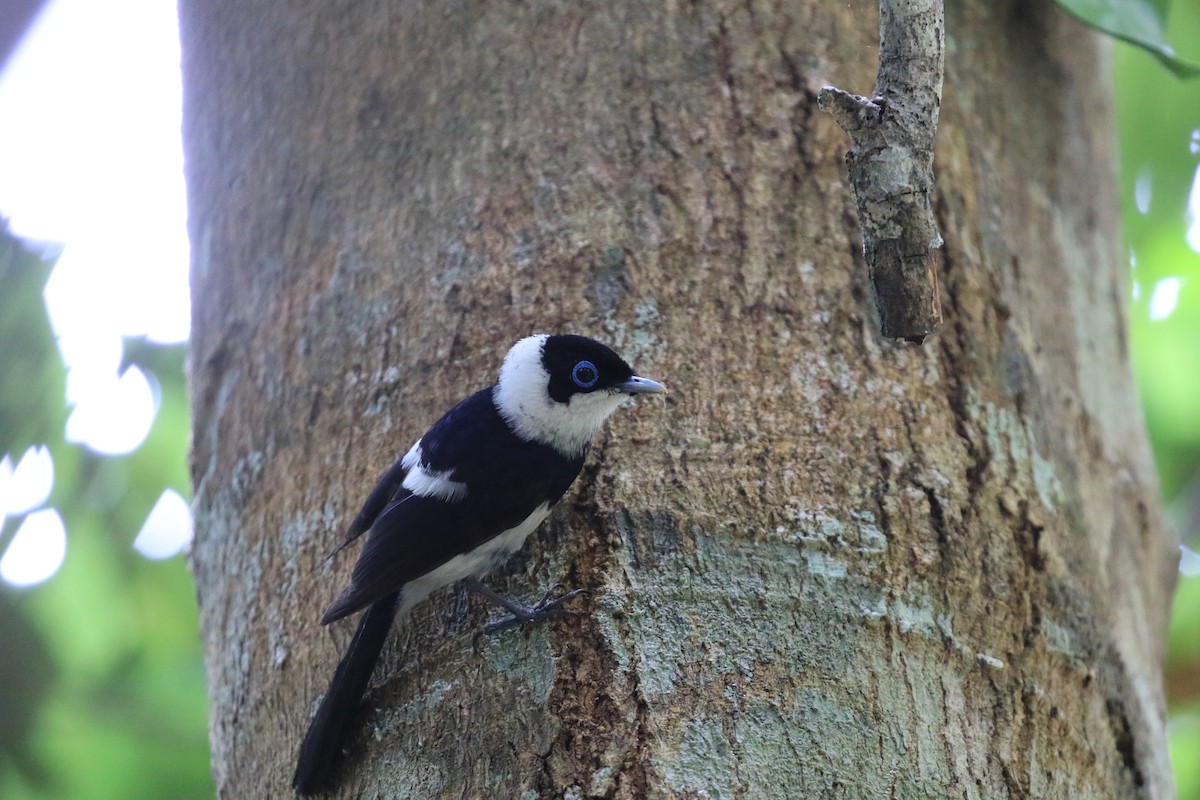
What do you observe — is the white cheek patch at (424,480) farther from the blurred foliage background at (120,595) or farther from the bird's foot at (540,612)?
the blurred foliage background at (120,595)

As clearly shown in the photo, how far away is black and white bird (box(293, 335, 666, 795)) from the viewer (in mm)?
2240

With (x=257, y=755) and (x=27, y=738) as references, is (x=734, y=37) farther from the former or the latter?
(x=27, y=738)

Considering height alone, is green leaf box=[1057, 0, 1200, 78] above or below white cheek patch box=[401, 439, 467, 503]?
above

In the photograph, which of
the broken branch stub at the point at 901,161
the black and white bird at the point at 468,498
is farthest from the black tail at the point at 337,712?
the broken branch stub at the point at 901,161

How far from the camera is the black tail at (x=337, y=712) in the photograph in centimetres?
221

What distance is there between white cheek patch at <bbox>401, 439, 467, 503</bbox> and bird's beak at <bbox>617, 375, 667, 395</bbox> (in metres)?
0.42

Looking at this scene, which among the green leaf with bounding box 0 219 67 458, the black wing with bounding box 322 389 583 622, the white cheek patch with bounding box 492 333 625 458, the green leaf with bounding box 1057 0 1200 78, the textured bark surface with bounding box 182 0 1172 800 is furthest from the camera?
the green leaf with bounding box 0 219 67 458

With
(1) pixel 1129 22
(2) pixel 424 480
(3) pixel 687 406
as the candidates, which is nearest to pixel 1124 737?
(3) pixel 687 406

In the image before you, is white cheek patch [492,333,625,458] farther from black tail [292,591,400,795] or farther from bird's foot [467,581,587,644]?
black tail [292,591,400,795]

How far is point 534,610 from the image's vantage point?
2174mm

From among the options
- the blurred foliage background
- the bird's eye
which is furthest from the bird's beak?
the blurred foliage background

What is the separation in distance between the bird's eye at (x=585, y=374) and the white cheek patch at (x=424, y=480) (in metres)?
0.36

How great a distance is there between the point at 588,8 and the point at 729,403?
116 cm

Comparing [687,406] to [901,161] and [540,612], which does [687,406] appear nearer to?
[540,612]
